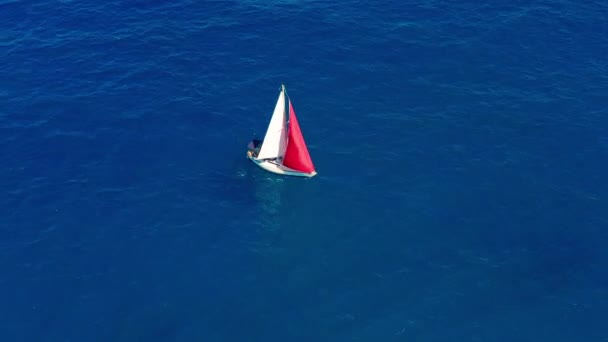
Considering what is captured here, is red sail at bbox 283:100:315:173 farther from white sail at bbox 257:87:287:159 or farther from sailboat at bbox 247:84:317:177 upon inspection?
white sail at bbox 257:87:287:159

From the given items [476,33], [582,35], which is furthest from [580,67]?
[476,33]

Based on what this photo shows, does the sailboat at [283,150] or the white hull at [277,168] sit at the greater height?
the sailboat at [283,150]

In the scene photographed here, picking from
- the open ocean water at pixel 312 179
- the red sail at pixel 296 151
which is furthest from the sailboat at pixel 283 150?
the open ocean water at pixel 312 179

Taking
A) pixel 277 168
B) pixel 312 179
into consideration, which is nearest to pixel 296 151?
pixel 277 168

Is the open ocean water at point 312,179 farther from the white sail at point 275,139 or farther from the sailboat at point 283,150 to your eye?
the white sail at point 275,139

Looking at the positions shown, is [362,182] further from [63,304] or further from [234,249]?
[63,304]

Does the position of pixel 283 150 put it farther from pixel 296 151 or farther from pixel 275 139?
pixel 296 151
